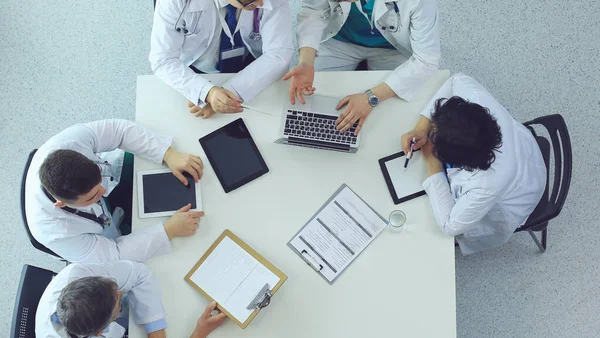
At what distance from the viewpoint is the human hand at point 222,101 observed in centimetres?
186

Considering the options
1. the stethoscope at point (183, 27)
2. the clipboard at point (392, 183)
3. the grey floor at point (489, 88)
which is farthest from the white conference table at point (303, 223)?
the grey floor at point (489, 88)

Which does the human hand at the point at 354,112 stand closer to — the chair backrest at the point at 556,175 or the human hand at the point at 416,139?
the human hand at the point at 416,139

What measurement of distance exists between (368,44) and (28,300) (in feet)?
5.04

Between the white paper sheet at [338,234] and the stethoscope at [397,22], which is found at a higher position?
the stethoscope at [397,22]

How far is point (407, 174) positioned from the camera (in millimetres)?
1803

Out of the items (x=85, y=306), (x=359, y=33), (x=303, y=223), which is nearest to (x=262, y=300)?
(x=303, y=223)

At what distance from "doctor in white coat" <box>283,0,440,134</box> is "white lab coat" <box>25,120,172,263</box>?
55cm

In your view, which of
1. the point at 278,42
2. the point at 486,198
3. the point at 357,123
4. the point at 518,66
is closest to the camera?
the point at 486,198

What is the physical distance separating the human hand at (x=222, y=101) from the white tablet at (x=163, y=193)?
25cm

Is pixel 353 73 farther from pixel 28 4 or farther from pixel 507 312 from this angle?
pixel 28 4

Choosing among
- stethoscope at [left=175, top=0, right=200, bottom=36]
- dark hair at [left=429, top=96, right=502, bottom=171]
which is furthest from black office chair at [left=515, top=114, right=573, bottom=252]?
stethoscope at [left=175, top=0, right=200, bottom=36]

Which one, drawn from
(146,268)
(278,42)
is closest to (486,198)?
(278,42)

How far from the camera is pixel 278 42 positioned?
78.7 inches

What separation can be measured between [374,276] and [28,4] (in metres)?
2.36
